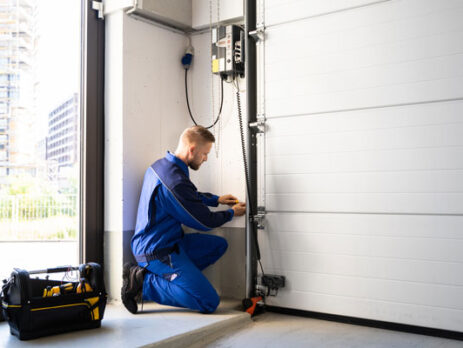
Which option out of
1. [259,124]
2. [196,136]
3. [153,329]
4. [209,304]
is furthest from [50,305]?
[259,124]

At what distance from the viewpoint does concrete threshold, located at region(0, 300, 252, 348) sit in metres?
2.88

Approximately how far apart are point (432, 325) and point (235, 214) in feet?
5.30

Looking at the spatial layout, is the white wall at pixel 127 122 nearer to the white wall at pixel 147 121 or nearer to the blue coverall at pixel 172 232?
the white wall at pixel 147 121

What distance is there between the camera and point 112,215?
3.98m

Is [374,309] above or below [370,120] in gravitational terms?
below

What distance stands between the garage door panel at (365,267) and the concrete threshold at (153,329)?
505mm

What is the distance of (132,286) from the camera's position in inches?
142

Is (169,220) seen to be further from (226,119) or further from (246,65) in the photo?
(246,65)

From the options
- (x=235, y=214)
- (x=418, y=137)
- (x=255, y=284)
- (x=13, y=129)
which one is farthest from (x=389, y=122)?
(x=13, y=129)

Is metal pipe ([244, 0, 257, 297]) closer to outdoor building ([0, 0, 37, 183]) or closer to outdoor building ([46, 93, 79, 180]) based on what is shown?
outdoor building ([46, 93, 79, 180])

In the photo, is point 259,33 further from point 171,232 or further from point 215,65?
point 171,232

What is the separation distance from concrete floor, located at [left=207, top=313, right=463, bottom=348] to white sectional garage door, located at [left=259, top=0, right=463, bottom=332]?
124 mm

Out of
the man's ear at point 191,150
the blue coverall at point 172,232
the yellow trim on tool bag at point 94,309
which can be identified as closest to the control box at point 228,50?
the man's ear at point 191,150

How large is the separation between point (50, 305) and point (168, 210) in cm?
105
